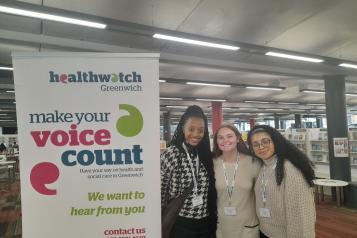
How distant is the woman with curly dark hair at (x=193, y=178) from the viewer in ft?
6.61

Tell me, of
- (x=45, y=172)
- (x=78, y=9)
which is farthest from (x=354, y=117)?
(x=45, y=172)

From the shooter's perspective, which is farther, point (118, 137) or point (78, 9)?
point (78, 9)

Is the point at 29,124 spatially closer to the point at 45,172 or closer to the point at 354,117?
the point at 45,172

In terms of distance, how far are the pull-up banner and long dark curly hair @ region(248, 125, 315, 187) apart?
87 centimetres

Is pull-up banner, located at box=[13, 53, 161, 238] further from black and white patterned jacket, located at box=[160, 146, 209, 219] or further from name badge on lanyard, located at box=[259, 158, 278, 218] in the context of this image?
name badge on lanyard, located at box=[259, 158, 278, 218]

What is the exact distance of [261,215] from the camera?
78.9 inches

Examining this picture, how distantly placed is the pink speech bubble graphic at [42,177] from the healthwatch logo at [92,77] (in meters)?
0.48

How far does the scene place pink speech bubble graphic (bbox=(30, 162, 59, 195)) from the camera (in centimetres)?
154

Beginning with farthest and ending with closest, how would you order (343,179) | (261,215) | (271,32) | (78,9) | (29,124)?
(343,179)
(271,32)
(78,9)
(261,215)
(29,124)

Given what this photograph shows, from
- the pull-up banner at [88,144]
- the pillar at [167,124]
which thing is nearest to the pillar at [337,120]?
the pull-up banner at [88,144]

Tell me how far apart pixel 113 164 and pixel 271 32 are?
433cm

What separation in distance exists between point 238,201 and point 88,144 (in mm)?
1141

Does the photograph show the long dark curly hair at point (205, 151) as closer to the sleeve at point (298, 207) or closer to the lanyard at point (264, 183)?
the lanyard at point (264, 183)

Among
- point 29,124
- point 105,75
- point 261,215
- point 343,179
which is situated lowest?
point 343,179
